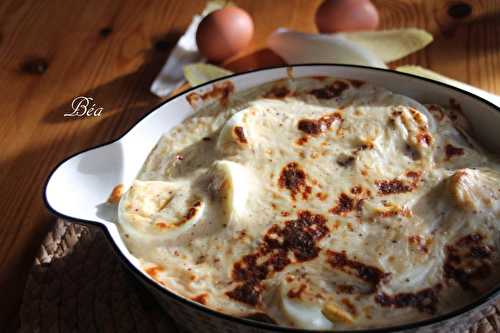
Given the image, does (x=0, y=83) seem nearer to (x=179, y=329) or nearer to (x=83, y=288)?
(x=83, y=288)

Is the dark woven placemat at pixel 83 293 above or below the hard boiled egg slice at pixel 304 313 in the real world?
below

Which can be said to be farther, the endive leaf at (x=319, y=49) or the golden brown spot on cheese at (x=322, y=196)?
the endive leaf at (x=319, y=49)

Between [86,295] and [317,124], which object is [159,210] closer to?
[86,295]

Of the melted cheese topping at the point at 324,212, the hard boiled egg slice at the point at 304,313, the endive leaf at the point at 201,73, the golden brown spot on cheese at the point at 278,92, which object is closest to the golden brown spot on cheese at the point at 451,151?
the melted cheese topping at the point at 324,212

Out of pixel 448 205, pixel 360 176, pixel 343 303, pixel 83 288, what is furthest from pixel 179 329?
pixel 448 205


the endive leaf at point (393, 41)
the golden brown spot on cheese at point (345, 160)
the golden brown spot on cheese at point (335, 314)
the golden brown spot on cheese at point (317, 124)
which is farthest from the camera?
the endive leaf at point (393, 41)

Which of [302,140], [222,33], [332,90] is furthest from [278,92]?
[222,33]

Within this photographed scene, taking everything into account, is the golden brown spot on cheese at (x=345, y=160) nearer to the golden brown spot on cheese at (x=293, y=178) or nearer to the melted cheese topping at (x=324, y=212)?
the melted cheese topping at (x=324, y=212)
